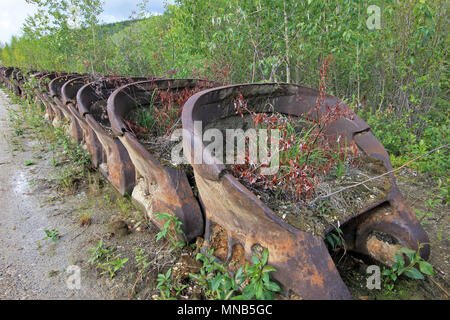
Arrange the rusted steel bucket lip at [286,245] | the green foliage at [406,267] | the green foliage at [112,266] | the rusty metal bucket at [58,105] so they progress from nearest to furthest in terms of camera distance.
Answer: the rusted steel bucket lip at [286,245], the green foliage at [406,267], the green foliage at [112,266], the rusty metal bucket at [58,105]

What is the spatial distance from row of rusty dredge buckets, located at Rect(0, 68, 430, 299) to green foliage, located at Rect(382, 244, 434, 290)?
0.07 metres

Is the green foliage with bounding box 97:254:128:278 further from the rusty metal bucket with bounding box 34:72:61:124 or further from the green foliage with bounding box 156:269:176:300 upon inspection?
the rusty metal bucket with bounding box 34:72:61:124

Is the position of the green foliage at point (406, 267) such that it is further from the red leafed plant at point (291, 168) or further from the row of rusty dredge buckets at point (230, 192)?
the red leafed plant at point (291, 168)

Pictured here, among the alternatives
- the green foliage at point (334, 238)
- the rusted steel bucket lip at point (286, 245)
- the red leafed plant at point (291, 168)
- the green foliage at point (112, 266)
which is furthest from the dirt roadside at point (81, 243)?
the red leafed plant at point (291, 168)

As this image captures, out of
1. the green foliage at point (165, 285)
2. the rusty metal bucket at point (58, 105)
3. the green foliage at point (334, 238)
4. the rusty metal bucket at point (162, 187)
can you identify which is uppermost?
the rusty metal bucket at point (58, 105)

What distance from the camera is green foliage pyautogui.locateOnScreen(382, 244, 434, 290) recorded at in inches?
58.7

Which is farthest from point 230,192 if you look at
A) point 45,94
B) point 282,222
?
point 45,94

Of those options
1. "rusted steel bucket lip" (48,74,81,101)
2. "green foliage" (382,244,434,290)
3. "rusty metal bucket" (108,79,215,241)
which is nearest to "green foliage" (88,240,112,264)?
"rusty metal bucket" (108,79,215,241)

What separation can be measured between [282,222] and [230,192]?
28 cm

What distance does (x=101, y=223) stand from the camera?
2.41m

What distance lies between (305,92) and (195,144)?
1533 millimetres

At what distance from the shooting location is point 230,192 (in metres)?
1.33

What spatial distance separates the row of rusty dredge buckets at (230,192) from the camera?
4.22 feet

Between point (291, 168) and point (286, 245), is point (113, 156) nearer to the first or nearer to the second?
point (291, 168)
